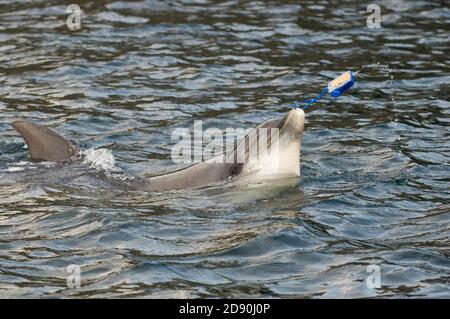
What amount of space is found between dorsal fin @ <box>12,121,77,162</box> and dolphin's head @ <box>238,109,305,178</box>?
1.79 metres

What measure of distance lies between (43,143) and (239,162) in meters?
1.89

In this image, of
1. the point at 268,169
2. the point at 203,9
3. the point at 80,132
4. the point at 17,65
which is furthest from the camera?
the point at 203,9

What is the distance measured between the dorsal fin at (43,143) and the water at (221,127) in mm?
116

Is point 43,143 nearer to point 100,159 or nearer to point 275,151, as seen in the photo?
point 100,159

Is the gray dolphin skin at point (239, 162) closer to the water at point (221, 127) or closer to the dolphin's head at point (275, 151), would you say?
the dolphin's head at point (275, 151)

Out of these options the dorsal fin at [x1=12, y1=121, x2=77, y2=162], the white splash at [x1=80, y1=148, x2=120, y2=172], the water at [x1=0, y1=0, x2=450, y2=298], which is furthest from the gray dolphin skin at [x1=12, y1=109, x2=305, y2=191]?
the white splash at [x1=80, y1=148, x2=120, y2=172]

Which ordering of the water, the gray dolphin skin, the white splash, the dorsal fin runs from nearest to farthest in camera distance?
the water, the gray dolphin skin, the dorsal fin, the white splash

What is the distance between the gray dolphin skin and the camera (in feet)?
29.8

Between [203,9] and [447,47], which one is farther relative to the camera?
[203,9]

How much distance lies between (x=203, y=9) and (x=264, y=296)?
10.5m

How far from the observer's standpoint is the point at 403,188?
371 inches

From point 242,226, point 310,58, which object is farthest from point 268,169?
point 310,58

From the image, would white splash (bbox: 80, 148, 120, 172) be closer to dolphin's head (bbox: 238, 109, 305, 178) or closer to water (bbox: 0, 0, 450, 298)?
water (bbox: 0, 0, 450, 298)
